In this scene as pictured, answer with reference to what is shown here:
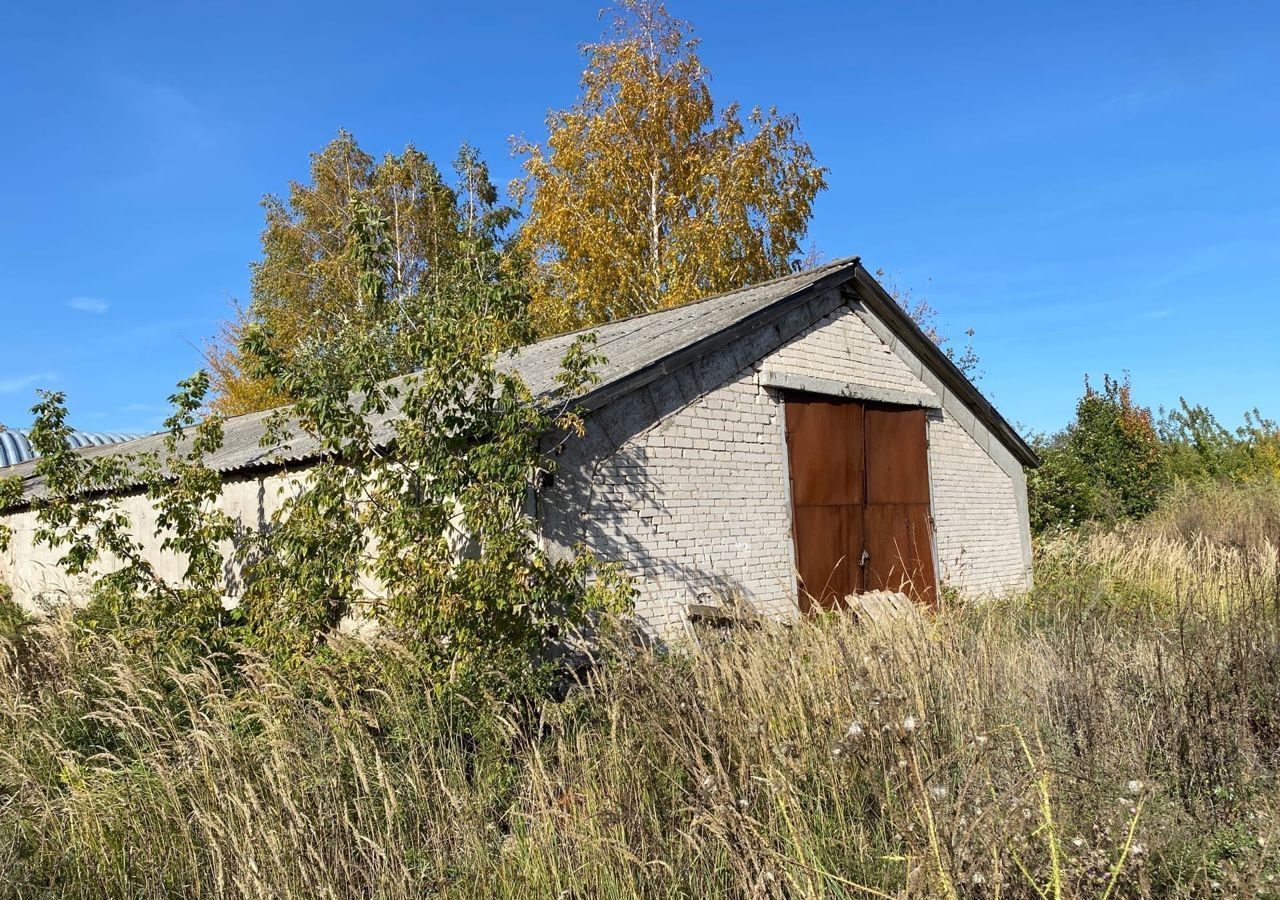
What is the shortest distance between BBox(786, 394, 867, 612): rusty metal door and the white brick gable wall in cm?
22

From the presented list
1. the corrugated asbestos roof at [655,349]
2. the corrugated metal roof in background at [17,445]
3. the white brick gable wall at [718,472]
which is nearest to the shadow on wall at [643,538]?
the white brick gable wall at [718,472]

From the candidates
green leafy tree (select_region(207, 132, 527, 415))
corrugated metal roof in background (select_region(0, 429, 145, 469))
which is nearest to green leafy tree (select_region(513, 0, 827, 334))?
green leafy tree (select_region(207, 132, 527, 415))

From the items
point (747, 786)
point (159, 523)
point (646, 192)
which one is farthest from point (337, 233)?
point (747, 786)

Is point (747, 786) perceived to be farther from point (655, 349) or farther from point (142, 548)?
point (142, 548)

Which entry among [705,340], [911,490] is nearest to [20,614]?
[705,340]

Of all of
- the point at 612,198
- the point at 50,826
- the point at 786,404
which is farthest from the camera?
the point at 612,198

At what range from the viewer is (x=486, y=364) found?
732 centimetres

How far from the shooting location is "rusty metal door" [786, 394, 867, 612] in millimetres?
10234

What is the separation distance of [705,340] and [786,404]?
5.65 feet

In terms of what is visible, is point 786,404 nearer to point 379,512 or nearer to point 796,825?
point 379,512

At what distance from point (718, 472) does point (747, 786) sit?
19.1 feet

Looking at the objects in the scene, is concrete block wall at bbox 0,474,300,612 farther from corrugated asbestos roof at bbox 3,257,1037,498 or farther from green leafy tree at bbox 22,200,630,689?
green leafy tree at bbox 22,200,630,689

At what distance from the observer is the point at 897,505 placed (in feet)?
37.5

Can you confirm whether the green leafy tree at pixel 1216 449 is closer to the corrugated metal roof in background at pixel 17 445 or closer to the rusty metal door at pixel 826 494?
the rusty metal door at pixel 826 494
